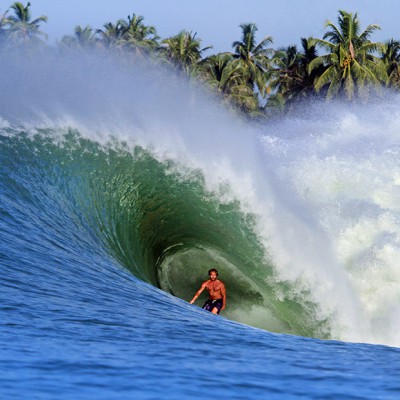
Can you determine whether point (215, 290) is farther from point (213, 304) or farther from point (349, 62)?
point (349, 62)

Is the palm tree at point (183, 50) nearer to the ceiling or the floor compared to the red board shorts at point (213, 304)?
nearer to the ceiling

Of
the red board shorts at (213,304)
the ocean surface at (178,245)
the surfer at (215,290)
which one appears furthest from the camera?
the surfer at (215,290)

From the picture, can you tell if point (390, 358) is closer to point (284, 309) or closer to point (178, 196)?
point (284, 309)

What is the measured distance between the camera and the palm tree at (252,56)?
194 ft

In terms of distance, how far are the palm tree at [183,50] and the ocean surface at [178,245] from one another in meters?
37.8

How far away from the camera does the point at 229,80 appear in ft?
188

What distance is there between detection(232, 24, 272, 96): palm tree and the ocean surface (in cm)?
3779

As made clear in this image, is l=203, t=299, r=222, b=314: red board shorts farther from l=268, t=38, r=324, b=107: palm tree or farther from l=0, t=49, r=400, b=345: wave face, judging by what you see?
l=268, t=38, r=324, b=107: palm tree

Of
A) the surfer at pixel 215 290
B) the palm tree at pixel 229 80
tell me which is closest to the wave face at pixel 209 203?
the surfer at pixel 215 290

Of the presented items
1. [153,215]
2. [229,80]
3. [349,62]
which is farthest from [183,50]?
[153,215]

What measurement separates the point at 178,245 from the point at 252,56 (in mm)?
46846

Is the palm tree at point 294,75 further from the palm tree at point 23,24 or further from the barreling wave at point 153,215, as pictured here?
the barreling wave at point 153,215

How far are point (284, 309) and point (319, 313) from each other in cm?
59

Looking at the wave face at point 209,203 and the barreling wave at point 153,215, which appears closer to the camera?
the wave face at point 209,203
